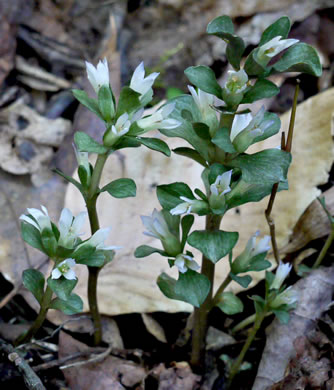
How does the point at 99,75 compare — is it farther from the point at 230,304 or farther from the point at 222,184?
the point at 230,304

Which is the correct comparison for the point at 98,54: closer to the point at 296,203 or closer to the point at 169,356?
the point at 296,203

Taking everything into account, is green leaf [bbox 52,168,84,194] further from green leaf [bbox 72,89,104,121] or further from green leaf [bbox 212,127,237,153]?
green leaf [bbox 212,127,237,153]

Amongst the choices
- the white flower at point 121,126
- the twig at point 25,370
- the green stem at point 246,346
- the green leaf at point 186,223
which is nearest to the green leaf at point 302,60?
the white flower at point 121,126

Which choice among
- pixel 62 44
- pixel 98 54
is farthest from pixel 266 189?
pixel 62 44

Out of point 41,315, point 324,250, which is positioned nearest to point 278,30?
point 324,250

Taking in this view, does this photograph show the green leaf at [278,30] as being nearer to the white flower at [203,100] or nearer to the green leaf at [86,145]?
the white flower at [203,100]

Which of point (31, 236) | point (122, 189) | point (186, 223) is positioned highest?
point (122, 189)

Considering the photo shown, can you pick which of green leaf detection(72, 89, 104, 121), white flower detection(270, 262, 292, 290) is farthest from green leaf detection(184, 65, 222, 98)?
white flower detection(270, 262, 292, 290)
